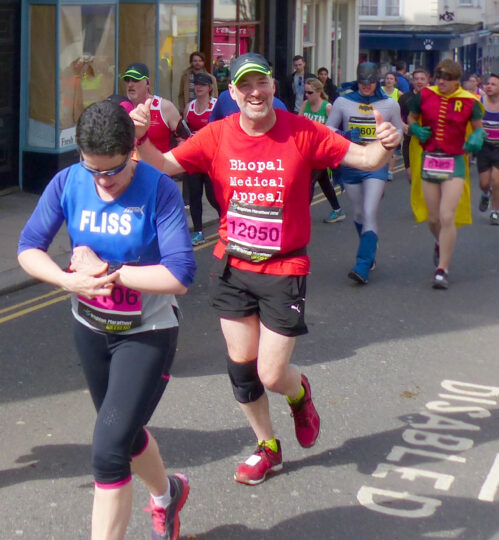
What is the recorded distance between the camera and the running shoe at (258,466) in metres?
5.02

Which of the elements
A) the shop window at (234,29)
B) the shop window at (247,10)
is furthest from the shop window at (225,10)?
the shop window at (247,10)

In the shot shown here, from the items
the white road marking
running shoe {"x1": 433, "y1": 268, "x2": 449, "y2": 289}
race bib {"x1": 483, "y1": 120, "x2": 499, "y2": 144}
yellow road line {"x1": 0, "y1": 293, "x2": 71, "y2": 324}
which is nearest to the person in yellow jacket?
running shoe {"x1": 433, "y1": 268, "x2": 449, "y2": 289}

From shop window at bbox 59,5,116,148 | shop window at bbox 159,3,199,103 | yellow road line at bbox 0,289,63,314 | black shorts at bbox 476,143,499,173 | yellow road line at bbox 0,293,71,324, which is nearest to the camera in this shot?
yellow road line at bbox 0,293,71,324

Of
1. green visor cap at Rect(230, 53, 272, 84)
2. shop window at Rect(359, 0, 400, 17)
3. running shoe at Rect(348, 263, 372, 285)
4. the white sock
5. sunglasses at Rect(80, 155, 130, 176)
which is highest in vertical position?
shop window at Rect(359, 0, 400, 17)

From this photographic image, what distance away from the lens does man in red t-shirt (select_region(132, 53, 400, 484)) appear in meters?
4.82

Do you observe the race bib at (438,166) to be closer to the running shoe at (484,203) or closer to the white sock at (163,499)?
the running shoe at (484,203)

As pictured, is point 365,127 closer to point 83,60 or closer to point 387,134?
point 387,134

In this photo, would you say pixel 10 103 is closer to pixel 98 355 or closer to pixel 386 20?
pixel 98 355

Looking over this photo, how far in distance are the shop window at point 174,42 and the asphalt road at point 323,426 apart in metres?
8.62

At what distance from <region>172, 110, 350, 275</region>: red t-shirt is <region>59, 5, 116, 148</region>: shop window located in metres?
9.61

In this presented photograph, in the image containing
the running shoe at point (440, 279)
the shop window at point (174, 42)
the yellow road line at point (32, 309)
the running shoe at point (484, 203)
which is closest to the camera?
the yellow road line at point (32, 309)

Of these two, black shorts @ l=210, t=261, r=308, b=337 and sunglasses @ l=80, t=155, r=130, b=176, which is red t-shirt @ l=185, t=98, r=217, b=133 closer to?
black shorts @ l=210, t=261, r=308, b=337

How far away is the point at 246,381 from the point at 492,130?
8590 millimetres

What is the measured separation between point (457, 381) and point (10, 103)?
29.9 feet
